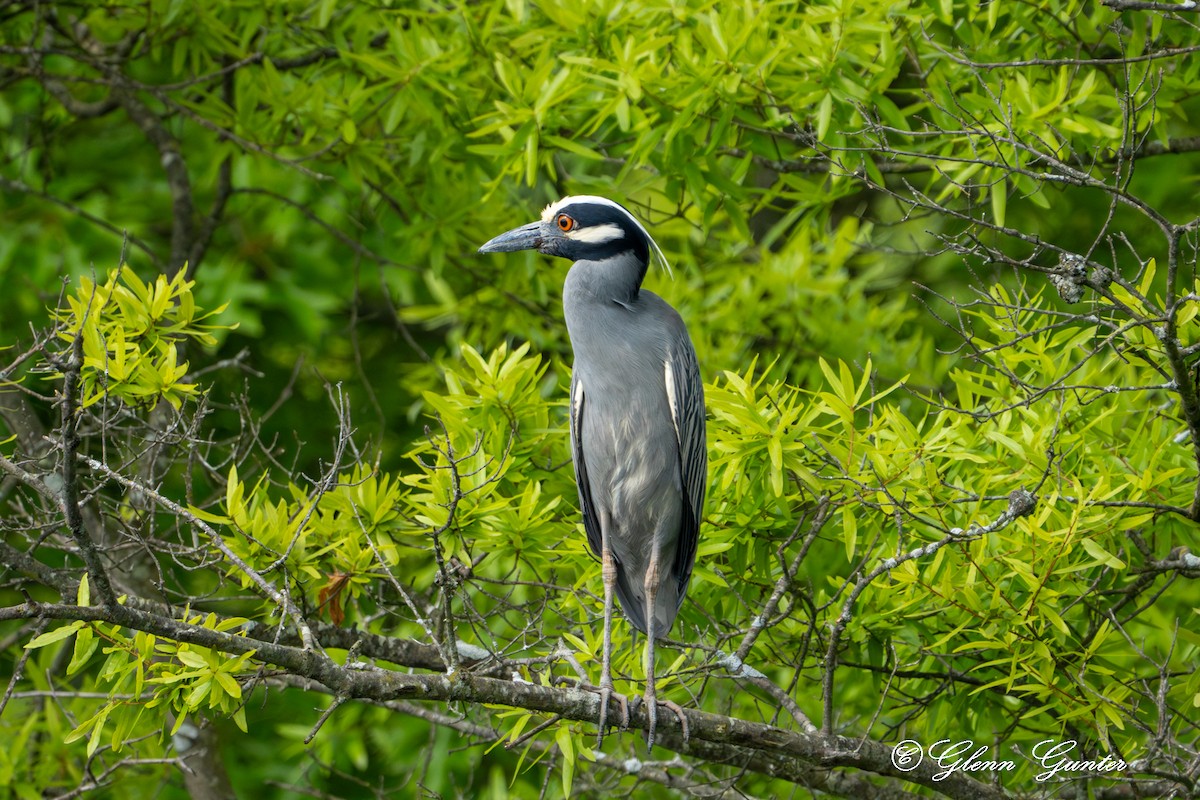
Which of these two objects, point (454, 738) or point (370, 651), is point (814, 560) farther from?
point (454, 738)

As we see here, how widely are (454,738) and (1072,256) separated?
3526mm

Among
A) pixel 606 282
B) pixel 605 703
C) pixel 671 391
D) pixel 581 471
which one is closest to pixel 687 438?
pixel 671 391

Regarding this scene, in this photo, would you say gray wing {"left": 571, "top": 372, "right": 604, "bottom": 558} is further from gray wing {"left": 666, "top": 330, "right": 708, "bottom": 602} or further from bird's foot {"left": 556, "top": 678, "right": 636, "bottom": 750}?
bird's foot {"left": 556, "top": 678, "right": 636, "bottom": 750}

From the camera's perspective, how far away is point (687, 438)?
138 inches

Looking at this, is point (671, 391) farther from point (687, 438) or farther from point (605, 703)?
point (605, 703)

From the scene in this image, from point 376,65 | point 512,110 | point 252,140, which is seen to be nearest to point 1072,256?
point 512,110

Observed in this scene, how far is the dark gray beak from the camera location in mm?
3598

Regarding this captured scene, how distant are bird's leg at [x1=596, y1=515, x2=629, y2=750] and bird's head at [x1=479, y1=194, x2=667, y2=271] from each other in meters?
0.84

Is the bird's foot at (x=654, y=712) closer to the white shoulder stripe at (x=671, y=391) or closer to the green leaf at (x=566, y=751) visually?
the green leaf at (x=566, y=751)

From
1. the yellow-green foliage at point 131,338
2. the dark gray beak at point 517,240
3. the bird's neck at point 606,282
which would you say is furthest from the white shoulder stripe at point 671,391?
the yellow-green foliage at point 131,338

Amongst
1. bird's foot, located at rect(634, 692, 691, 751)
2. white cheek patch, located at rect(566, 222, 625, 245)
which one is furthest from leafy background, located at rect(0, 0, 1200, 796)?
white cheek patch, located at rect(566, 222, 625, 245)

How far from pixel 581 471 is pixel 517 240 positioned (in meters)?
0.75

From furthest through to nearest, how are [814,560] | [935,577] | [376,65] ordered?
[376,65]
[814,560]
[935,577]

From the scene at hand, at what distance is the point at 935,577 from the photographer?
9.52 ft
